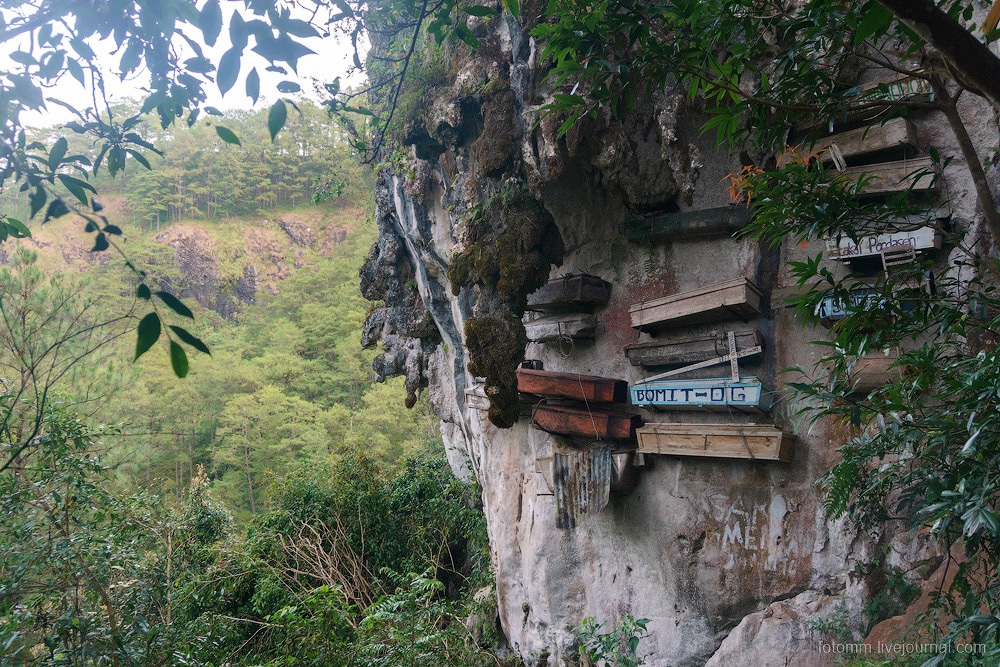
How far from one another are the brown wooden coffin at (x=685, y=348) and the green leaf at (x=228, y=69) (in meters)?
3.81

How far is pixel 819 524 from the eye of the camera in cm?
393

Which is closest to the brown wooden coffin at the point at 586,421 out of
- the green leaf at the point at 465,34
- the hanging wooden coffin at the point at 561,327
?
the hanging wooden coffin at the point at 561,327

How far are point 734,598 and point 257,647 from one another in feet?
17.5

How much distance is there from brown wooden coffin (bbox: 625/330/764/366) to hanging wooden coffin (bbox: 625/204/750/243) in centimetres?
80

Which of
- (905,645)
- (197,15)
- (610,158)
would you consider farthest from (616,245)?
(197,15)

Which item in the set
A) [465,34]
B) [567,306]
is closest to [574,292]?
[567,306]

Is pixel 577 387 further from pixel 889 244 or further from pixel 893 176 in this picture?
pixel 893 176

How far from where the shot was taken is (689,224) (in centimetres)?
469

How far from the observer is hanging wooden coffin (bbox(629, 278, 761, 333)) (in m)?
4.19

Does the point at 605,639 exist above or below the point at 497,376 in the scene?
below

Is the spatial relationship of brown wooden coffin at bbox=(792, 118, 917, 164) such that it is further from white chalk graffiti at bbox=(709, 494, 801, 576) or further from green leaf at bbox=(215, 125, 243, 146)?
green leaf at bbox=(215, 125, 243, 146)

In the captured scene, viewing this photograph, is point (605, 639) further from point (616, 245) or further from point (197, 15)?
point (197, 15)

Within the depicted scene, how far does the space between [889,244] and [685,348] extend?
1518 millimetres

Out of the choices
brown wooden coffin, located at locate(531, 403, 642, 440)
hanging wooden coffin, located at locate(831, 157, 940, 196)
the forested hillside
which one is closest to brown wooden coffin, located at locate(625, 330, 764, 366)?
brown wooden coffin, located at locate(531, 403, 642, 440)
